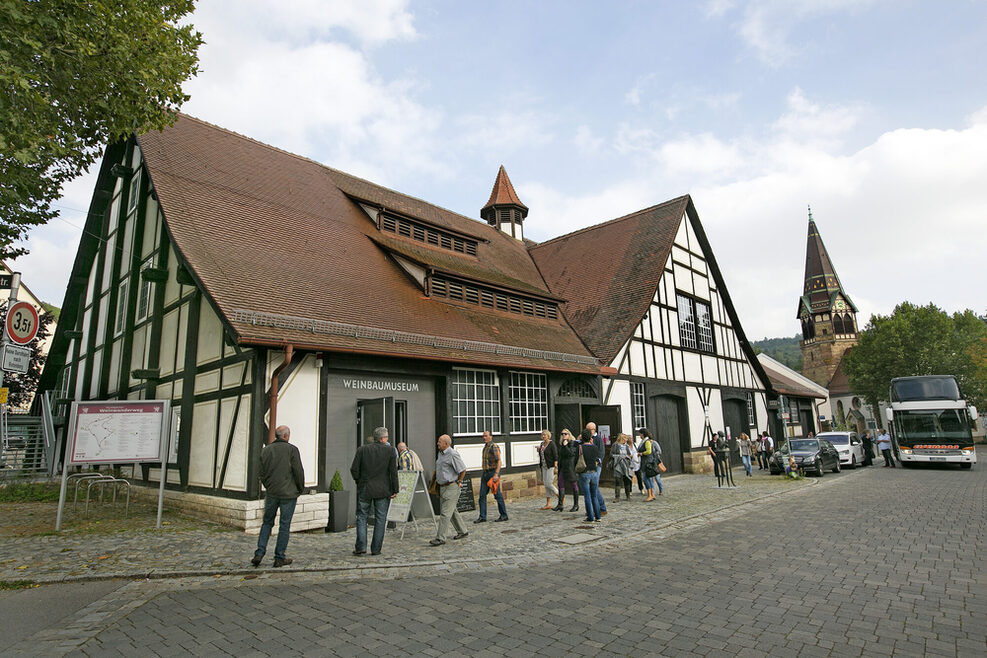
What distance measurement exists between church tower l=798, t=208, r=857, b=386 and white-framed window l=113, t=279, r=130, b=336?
2842 inches

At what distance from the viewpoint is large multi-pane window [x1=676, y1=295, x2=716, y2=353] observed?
2133 centimetres

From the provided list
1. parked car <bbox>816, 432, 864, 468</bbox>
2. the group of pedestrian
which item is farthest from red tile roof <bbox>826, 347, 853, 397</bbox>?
the group of pedestrian

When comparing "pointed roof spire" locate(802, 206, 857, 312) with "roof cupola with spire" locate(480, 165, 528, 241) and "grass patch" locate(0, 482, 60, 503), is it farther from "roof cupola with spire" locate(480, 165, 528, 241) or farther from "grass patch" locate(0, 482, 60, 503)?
"grass patch" locate(0, 482, 60, 503)

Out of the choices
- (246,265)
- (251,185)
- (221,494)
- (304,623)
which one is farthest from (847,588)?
(251,185)

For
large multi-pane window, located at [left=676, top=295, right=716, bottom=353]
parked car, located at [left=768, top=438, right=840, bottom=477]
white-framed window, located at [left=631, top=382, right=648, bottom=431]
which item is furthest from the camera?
large multi-pane window, located at [left=676, top=295, right=716, bottom=353]

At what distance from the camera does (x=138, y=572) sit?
653 centimetres

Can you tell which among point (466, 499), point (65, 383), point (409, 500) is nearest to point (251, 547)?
point (409, 500)

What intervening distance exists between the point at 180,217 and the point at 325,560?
7.75 meters

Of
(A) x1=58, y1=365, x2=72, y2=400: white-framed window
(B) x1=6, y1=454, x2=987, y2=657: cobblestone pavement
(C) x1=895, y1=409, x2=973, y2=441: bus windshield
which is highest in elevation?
(A) x1=58, y1=365, x2=72, y2=400: white-framed window

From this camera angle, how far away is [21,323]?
25.0 ft

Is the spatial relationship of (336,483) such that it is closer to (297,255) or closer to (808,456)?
(297,255)

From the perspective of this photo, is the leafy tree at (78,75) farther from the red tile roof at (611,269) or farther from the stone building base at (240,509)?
the red tile roof at (611,269)

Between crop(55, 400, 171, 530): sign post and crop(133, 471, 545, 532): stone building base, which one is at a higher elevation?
crop(55, 400, 171, 530): sign post

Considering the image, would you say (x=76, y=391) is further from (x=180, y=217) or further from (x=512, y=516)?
(x=512, y=516)
